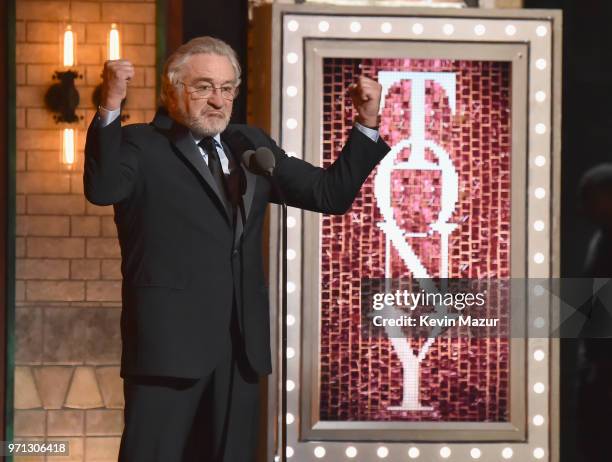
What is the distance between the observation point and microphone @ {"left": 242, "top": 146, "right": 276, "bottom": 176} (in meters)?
2.25

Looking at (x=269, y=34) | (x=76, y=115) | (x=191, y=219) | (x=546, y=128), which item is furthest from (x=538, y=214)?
(x=76, y=115)

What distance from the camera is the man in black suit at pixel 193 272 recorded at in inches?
91.2

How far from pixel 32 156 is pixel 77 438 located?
112cm

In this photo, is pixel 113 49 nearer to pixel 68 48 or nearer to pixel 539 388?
pixel 68 48

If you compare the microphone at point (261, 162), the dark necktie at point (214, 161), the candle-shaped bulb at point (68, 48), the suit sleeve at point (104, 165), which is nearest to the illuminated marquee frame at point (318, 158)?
the dark necktie at point (214, 161)

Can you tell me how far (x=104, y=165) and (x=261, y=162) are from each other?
1.16ft

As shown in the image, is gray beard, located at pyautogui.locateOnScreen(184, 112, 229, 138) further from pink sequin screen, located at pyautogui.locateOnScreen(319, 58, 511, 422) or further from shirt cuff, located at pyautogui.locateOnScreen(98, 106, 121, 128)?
pink sequin screen, located at pyautogui.locateOnScreen(319, 58, 511, 422)

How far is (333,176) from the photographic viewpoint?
2496mm

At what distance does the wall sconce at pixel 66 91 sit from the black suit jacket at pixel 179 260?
143 cm

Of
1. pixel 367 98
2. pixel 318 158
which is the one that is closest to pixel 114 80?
pixel 367 98

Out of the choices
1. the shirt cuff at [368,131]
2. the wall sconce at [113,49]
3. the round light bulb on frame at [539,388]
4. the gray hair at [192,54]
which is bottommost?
the round light bulb on frame at [539,388]

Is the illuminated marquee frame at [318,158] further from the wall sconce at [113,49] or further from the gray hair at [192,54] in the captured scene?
the wall sconce at [113,49]

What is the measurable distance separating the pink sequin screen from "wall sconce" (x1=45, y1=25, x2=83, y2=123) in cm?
114

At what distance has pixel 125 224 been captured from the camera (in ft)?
7.79
